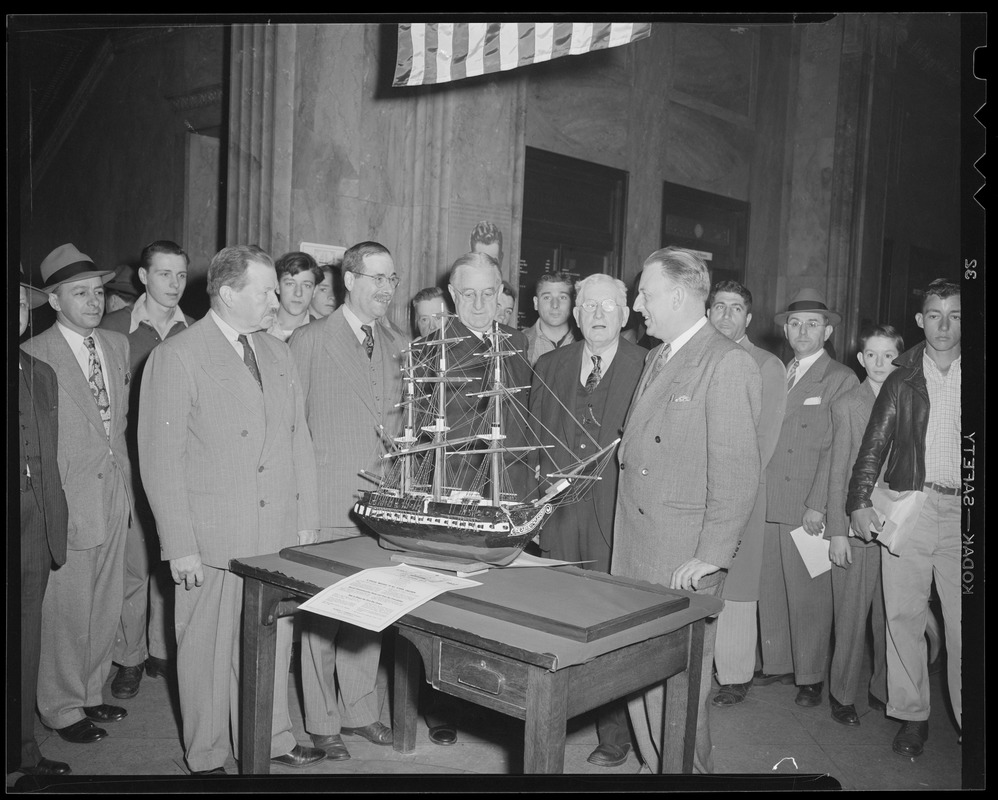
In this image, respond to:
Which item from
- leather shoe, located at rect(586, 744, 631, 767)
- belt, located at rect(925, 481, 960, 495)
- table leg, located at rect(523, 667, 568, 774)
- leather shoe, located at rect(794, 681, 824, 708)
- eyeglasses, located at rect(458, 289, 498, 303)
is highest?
eyeglasses, located at rect(458, 289, 498, 303)

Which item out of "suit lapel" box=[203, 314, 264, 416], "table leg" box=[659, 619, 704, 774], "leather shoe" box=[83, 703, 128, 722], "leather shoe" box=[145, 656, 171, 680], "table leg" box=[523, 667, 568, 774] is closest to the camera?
"table leg" box=[523, 667, 568, 774]

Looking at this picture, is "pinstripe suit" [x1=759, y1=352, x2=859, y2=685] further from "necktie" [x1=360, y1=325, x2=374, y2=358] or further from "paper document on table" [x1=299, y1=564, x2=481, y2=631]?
"paper document on table" [x1=299, y1=564, x2=481, y2=631]

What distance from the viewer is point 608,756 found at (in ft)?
13.7

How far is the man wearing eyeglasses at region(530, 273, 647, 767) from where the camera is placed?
4176 millimetres

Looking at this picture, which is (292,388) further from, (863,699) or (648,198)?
(648,198)

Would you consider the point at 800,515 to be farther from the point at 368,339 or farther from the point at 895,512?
the point at 368,339

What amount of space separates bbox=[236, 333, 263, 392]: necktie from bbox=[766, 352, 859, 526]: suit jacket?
3.41 meters

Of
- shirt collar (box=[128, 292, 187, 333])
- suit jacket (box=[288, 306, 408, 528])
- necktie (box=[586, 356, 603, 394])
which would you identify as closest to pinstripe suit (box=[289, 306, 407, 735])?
suit jacket (box=[288, 306, 408, 528])

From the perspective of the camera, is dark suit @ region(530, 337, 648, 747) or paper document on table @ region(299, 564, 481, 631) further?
dark suit @ region(530, 337, 648, 747)

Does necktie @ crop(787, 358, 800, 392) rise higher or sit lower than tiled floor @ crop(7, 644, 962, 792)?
higher

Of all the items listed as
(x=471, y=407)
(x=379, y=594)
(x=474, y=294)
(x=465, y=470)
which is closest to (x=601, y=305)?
(x=474, y=294)

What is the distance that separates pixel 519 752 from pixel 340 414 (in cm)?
212

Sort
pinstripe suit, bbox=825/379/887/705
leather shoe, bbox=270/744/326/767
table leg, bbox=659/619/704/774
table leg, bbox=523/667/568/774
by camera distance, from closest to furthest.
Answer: table leg, bbox=523/667/568/774
table leg, bbox=659/619/704/774
leather shoe, bbox=270/744/326/767
pinstripe suit, bbox=825/379/887/705

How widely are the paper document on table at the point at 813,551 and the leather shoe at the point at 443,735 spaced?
2.51 metres
